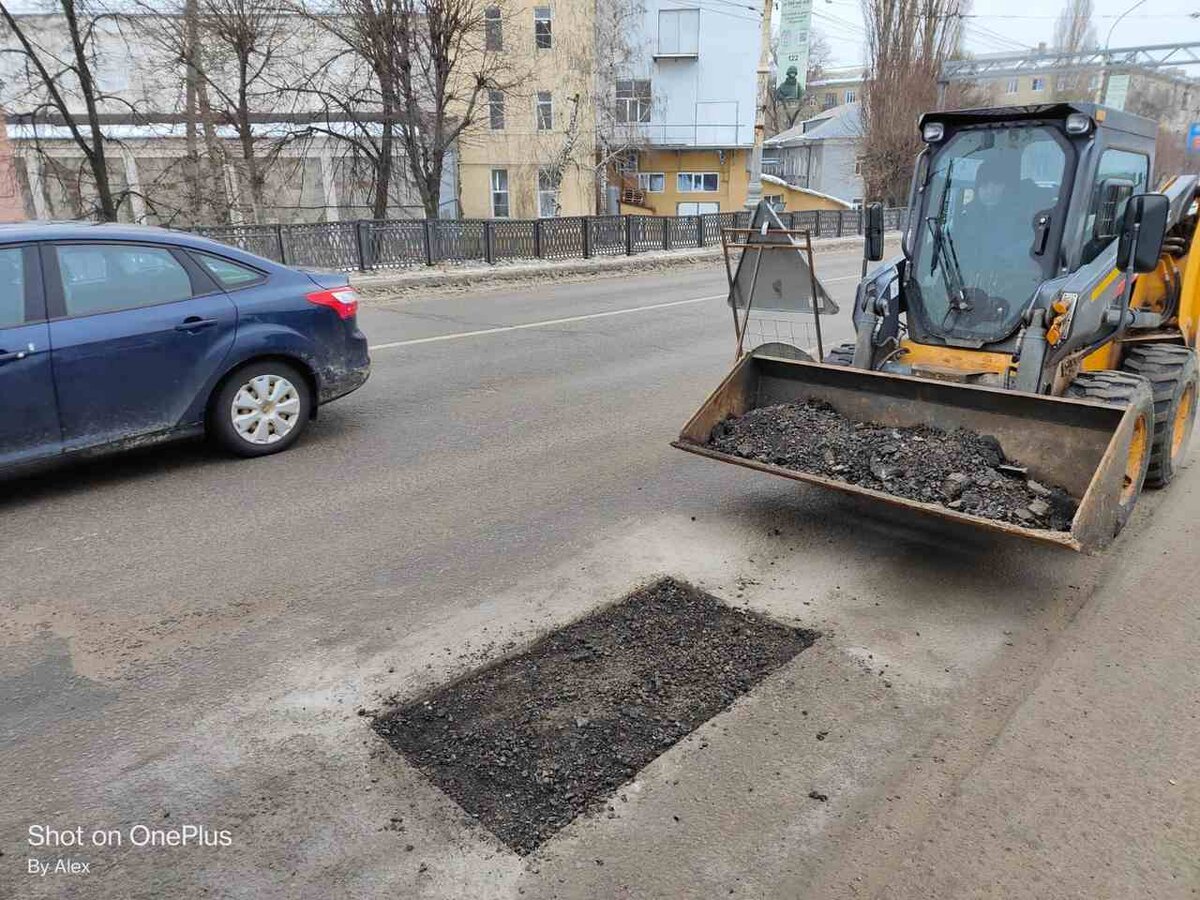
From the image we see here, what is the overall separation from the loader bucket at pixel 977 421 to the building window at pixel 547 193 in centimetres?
3338

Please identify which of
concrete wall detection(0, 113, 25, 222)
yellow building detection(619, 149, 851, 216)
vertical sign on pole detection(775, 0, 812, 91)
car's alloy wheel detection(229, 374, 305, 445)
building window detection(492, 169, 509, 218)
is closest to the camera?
car's alloy wheel detection(229, 374, 305, 445)

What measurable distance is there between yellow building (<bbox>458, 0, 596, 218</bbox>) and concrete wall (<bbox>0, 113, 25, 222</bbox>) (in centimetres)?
1681

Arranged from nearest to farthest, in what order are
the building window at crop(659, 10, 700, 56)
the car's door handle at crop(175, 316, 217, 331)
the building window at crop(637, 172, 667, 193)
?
the car's door handle at crop(175, 316, 217, 331)
the building window at crop(659, 10, 700, 56)
the building window at crop(637, 172, 667, 193)

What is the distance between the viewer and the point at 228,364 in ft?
19.3

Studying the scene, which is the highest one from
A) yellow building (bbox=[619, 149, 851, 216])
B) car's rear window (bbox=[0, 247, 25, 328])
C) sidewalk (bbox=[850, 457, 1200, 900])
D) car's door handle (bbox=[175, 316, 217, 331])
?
yellow building (bbox=[619, 149, 851, 216])

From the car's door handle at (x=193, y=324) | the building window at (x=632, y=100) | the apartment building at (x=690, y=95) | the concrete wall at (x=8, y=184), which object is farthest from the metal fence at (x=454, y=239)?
the building window at (x=632, y=100)

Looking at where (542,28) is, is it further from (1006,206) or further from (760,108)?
(1006,206)

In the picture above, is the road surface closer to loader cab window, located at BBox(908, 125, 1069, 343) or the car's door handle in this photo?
the car's door handle

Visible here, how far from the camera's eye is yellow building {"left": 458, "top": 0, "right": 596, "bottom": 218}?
3678cm

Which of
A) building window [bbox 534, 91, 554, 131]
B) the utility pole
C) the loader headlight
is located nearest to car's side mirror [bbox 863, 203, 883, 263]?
the loader headlight

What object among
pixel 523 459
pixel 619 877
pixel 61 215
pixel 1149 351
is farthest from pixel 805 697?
pixel 61 215

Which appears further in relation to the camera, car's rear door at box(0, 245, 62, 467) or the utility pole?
the utility pole

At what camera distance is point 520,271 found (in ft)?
61.2

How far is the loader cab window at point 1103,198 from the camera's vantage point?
542 centimetres
